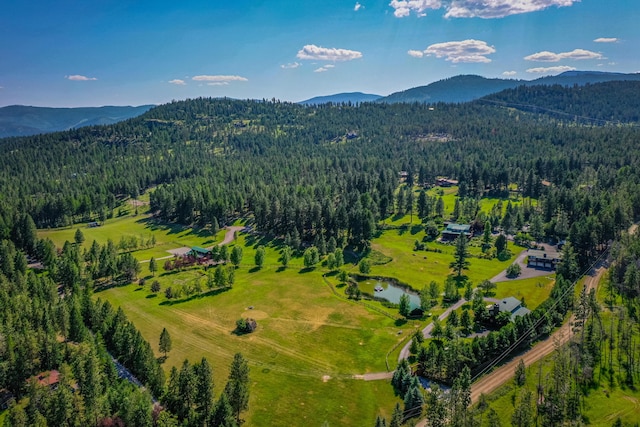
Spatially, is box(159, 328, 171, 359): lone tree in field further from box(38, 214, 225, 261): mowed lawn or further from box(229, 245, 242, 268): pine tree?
box(38, 214, 225, 261): mowed lawn

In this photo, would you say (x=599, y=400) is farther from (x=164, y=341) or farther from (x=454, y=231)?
(x=454, y=231)

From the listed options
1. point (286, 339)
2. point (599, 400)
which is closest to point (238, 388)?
point (286, 339)

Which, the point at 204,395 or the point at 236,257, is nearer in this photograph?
the point at 204,395

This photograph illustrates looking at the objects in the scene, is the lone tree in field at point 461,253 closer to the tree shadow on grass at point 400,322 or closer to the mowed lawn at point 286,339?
the tree shadow on grass at point 400,322

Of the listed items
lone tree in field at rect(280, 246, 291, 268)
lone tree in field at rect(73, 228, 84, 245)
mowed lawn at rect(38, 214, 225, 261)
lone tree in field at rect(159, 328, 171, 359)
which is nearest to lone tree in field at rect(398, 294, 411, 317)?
lone tree in field at rect(280, 246, 291, 268)

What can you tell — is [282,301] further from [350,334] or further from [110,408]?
[110,408]

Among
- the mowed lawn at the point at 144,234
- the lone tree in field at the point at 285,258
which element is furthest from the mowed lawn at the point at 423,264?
the mowed lawn at the point at 144,234
